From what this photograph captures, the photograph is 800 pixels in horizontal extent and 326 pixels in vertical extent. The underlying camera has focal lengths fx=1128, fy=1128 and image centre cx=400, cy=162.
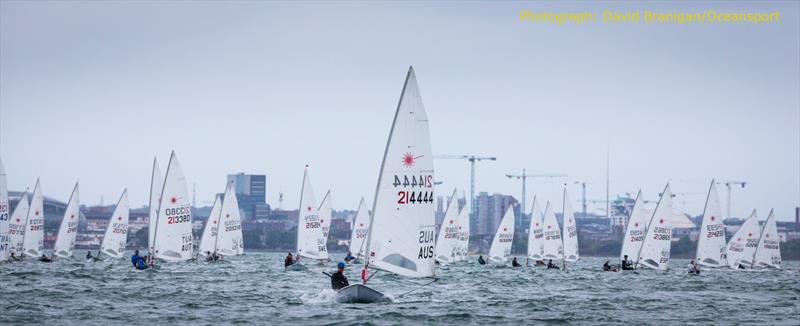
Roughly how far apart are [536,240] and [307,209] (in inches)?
896

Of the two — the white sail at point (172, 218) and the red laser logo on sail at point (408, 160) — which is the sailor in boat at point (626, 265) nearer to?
the white sail at point (172, 218)

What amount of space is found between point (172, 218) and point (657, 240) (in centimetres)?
3133

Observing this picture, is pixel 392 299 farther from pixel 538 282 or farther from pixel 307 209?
pixel 307 209

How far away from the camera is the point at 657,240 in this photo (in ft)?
243

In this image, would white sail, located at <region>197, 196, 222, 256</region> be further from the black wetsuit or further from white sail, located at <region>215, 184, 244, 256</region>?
the black wetsuit

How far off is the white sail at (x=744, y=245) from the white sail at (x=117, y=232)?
4544 cm

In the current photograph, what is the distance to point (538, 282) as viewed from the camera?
187 feet

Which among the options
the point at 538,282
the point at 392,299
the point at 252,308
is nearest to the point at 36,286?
the point at 252,308

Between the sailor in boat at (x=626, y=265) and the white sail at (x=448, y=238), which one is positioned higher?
the white sail at (x=448, y=238)

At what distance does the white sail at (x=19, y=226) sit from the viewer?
3004 inches

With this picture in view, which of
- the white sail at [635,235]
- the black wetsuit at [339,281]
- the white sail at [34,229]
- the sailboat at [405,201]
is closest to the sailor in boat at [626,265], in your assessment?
the white sail at [635,235]

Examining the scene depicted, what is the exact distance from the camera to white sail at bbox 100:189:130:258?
273 ft

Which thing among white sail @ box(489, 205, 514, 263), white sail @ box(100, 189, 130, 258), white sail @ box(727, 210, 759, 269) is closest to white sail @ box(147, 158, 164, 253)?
white sail @ box(100, 189, 130, 258)

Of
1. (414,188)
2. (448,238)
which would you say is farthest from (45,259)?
(414,188)
